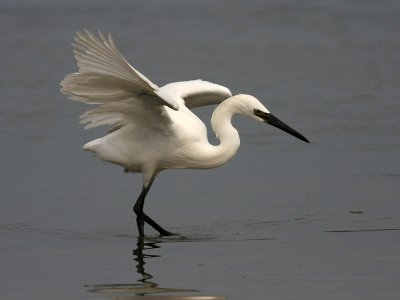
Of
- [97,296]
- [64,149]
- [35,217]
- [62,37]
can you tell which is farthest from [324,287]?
[62,37]

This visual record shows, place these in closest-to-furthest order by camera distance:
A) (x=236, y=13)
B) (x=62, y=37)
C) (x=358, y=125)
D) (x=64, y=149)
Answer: (x=64, y=149)
(x=358, y=125)
(x=62, y=37)
(x=236, y=13)

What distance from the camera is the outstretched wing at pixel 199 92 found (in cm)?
1029

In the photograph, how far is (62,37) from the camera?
58.3ft

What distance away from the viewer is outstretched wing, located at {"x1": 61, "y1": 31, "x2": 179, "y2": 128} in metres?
8.24

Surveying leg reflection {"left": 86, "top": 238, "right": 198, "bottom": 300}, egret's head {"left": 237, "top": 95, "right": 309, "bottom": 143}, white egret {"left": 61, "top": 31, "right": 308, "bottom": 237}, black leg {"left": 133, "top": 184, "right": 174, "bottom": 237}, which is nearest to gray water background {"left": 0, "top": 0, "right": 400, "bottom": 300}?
leg reflection {"left": 86, "top": 238, "right": 198, "bottom": 300}

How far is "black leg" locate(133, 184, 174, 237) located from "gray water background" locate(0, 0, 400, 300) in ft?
0.48

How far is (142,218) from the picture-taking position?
9648mm

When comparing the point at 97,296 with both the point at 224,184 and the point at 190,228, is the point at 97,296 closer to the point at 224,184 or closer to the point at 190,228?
the point at 190,228

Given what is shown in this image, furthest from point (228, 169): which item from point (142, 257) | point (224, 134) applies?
point (142, 257)

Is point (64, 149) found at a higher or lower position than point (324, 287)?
higher

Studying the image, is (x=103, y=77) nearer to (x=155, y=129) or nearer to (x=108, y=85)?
(x=108, y=85)

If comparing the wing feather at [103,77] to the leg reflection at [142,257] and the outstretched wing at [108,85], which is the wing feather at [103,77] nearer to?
the outstretched wing at [108,85]

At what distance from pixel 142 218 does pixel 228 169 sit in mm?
2099

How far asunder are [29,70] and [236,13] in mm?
4609
